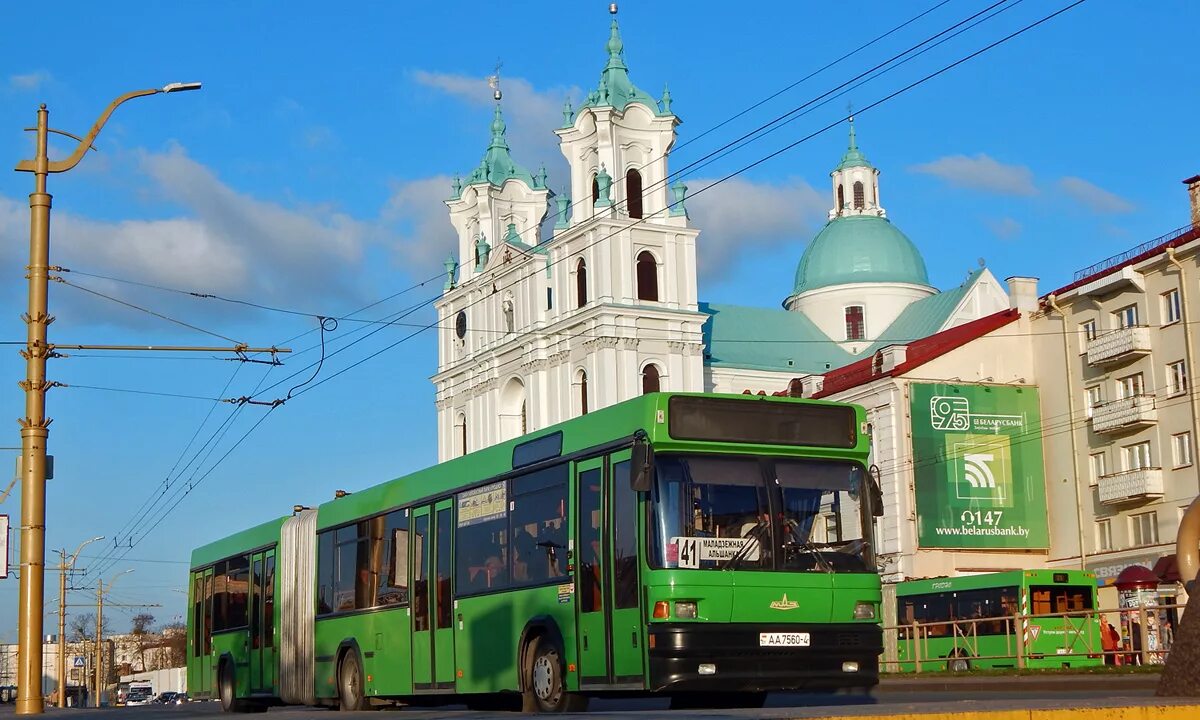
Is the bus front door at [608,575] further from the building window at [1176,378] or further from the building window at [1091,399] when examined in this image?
the building window at [1091,399]

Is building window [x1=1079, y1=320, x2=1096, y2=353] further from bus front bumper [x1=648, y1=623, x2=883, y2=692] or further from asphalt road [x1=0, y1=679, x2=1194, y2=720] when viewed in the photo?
bus front bumper [x1=648, y1=623, x2=883, y2=692]

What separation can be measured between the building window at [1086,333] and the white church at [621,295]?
1854cm

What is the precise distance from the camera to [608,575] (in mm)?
15234

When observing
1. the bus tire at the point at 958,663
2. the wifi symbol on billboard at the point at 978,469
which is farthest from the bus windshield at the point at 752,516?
the wifi symbol on billboard at the point at 978,469

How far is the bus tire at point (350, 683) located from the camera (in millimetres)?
20922

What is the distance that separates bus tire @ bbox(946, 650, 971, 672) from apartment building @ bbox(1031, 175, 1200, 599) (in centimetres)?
1699

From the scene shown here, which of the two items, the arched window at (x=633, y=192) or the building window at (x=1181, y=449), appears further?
the arched window at (x=633, y=192)

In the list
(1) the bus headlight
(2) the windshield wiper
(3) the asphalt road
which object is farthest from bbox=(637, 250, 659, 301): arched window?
(1) the bus headlight

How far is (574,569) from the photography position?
1581 cm

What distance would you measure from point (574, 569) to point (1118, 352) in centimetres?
3996

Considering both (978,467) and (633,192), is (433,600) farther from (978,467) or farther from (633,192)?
(633,192)

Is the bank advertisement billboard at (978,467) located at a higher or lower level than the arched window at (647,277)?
lower

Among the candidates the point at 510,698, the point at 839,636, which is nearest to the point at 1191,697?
the point at 839,636

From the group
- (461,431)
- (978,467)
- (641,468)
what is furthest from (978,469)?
(641,468)
